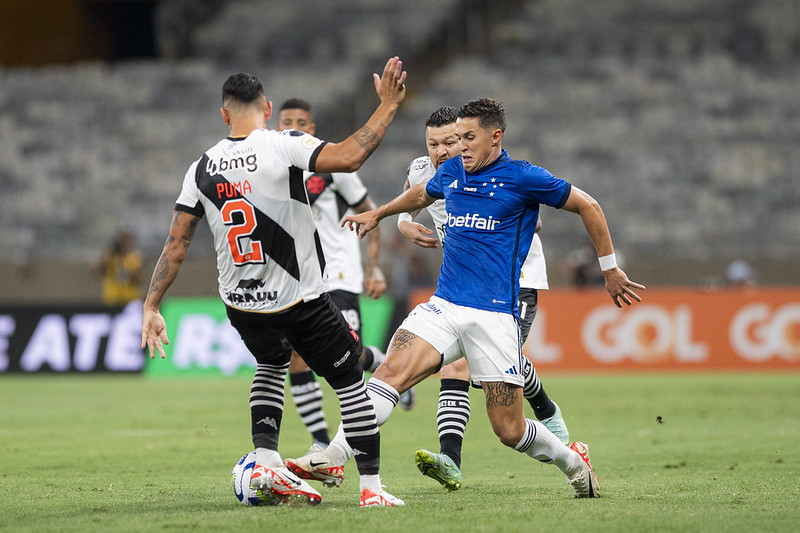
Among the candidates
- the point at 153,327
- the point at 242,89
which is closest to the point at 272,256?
the point at 153,327

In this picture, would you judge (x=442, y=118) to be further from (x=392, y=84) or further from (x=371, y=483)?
(x=371, y=483)

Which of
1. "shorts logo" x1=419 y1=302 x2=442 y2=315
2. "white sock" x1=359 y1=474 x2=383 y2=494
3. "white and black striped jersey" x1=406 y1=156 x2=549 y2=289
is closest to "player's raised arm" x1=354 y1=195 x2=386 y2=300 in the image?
"white and black striped jersey" x1=406 y1=156 x2=549 y2=289

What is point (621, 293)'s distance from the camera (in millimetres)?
6707

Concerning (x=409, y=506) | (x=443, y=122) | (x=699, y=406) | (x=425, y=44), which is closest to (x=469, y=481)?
(x=409, y=506)

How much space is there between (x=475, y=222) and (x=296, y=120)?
3.16m

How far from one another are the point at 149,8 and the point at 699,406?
24.6 m

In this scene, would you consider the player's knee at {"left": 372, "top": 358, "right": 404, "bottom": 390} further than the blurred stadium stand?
No

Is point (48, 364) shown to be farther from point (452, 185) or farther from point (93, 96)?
point (452, 185)

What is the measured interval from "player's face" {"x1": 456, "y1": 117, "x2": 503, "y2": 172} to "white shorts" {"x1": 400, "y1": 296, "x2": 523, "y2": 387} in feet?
2.89

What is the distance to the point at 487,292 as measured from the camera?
22.7ft

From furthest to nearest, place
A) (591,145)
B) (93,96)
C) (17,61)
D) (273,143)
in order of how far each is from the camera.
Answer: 1. (17,61)
2. (93,96)
3. (591,145)
4. (273,143)

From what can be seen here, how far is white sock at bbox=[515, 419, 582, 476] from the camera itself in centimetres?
689

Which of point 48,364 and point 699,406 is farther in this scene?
point 48,364

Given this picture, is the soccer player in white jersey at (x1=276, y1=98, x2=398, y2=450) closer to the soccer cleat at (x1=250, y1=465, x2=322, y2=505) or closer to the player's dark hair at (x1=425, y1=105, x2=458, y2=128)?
the player's dark hair at (x1=425, y1=105, x2=458, y2=128)
